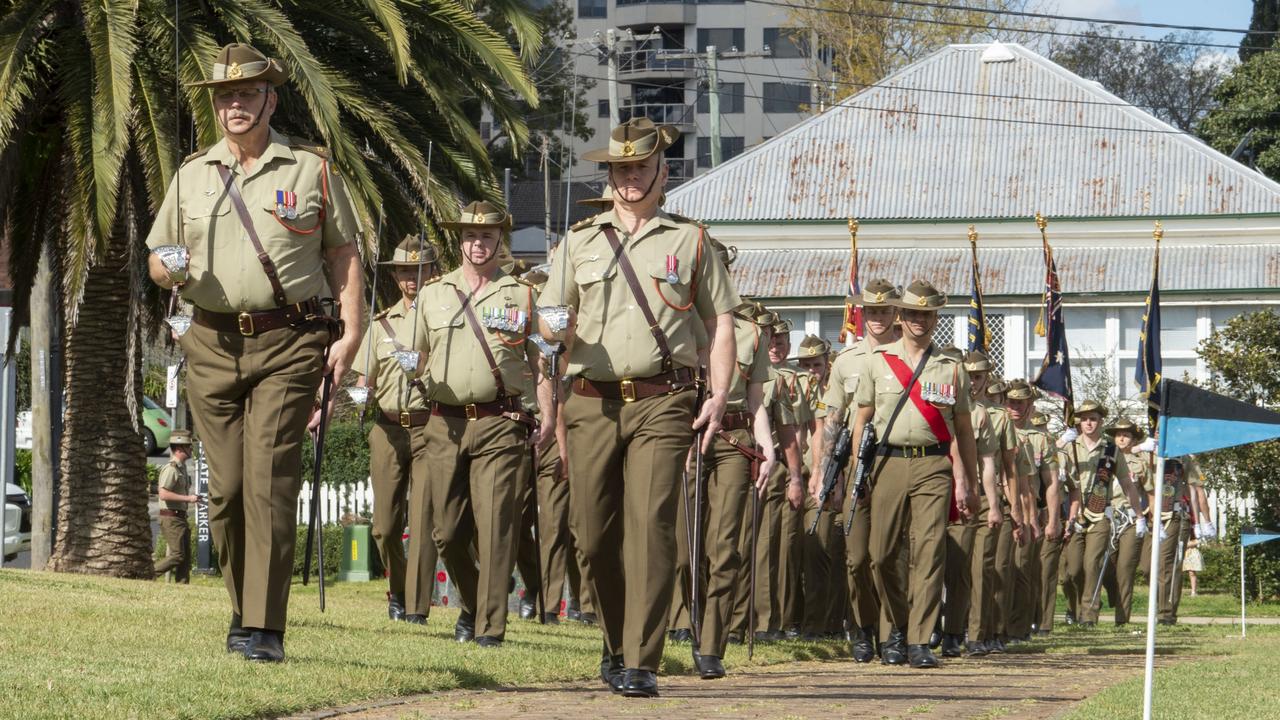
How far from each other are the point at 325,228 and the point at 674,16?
268 ft

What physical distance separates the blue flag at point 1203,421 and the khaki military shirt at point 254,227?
3546mm

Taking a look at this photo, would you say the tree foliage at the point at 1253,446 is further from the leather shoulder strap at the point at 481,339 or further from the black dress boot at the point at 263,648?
the black dress boot at the point at 263,648

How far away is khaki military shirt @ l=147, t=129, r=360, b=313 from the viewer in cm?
879

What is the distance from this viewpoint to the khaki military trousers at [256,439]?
8.76m

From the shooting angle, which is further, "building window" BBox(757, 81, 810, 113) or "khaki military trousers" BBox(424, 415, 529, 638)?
"building window" BBox(757, 81, 810, 113)

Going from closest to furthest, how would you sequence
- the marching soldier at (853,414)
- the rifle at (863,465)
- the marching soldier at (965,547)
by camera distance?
the rifle at (863,465), the marching soldier at (853,414), the marching soldier at (965,547)

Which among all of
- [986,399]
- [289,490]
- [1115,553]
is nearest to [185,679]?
[289,490]

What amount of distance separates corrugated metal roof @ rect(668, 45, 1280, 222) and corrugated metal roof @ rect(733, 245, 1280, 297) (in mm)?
783

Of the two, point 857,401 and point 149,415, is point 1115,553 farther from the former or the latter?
point 149,415

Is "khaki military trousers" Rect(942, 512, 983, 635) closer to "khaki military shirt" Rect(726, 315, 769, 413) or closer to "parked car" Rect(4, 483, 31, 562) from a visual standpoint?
"khaki military shirt" Rect(726, 315, 769, 413)

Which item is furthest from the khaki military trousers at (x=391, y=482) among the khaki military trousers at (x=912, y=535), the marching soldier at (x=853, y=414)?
the khaki military trousers at (x=912, y=535)

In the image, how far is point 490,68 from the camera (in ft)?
62.2

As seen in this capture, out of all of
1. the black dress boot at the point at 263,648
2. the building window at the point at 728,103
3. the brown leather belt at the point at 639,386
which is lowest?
the black dress boot at the point at 263,648

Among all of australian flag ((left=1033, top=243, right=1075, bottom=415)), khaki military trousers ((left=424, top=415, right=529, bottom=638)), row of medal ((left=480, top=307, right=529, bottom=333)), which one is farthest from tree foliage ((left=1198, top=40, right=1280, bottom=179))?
khaki military trousers ((left=424, top=415, right=529, bottom=638))
